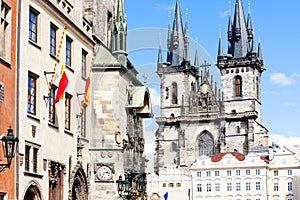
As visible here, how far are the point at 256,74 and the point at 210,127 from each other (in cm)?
1150

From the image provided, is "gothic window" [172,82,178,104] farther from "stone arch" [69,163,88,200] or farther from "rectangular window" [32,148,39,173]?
"rectangular window" [32,148,39,173]

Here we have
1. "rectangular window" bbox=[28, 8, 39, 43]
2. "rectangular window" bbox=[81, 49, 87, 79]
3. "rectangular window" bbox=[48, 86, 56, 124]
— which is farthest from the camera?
"rectangular window" bbox=[81, 49, 87, 79]

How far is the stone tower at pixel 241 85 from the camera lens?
96.5 meters

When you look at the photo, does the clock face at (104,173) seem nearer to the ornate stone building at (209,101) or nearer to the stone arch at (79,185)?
the stone arch at (79,185)

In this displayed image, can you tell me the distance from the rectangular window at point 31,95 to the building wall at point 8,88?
4.04 feet

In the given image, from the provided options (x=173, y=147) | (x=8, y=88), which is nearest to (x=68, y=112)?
(x=8, y=88)

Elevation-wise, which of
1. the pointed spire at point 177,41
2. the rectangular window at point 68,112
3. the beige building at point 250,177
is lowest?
the beige building at point 250,177

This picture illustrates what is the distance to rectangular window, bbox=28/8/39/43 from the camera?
18391 mm

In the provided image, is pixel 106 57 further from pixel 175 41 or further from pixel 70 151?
pixel 175 41

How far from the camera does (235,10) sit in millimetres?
106688

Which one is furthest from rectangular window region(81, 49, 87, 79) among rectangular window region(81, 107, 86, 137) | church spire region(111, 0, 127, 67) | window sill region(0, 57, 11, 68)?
window sill region(0, 57, 11, 68)

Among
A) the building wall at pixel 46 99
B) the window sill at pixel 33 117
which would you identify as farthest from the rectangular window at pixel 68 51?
the window sill at pixel 33 117

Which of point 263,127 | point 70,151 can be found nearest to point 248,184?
point 263,127

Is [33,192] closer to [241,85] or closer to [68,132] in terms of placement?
[68,132]
